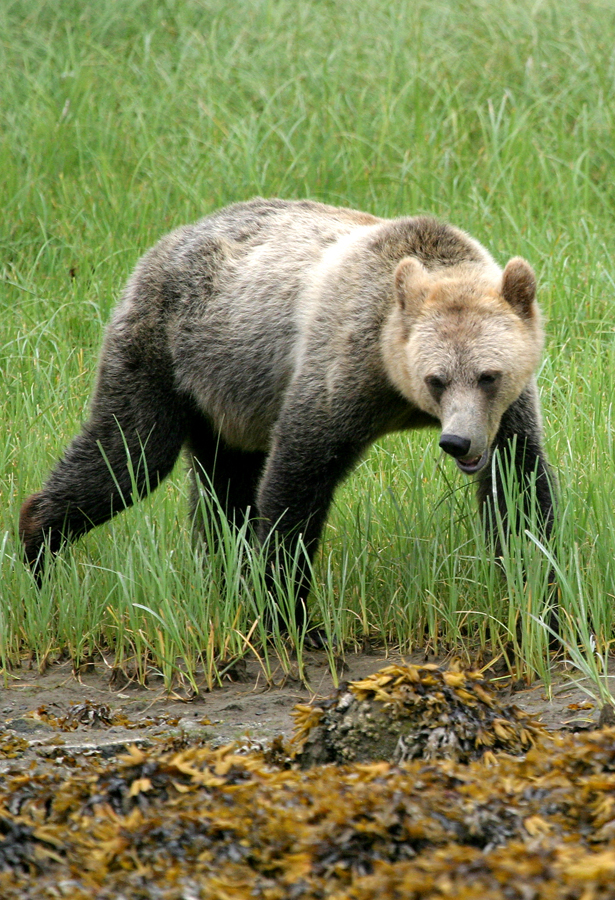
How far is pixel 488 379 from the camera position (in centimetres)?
411

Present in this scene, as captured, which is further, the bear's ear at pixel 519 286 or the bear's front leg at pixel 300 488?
the bear's front leg at pixel 300 488

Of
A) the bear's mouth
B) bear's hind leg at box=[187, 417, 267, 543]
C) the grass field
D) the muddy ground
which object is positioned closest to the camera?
the muddy ground

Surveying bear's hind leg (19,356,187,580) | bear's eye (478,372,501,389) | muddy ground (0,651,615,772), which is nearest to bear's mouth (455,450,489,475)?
bear's eye (478,372,501,389)

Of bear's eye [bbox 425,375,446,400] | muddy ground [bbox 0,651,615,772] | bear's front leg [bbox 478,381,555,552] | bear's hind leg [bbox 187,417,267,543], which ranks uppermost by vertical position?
bear's eye [bbox 425,375,446,400]

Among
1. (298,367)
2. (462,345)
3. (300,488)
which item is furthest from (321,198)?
(462,345)

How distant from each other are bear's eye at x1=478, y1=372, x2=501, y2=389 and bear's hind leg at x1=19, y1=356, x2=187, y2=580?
1.79 meters

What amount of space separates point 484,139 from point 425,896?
7609 millimetres

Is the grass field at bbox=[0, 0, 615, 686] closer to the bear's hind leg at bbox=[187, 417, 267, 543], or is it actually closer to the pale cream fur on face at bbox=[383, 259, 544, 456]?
the bear's hind leg at bbox=[187, 417, 267, 543]

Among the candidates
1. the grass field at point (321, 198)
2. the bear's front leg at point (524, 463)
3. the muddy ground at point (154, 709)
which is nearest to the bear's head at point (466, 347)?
the bear's front leg at point (524, 463)

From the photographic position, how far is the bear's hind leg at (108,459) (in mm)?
5238

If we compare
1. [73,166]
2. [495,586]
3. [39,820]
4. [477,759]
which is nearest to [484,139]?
[73,166]

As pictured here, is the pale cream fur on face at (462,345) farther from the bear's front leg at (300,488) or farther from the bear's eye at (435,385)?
the bear's front leg at (300,488)

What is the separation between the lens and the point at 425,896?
213cm

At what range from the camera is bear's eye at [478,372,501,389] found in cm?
409
